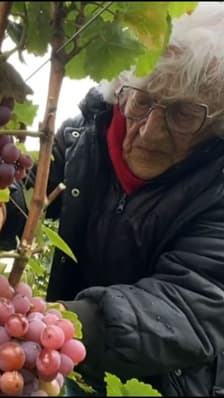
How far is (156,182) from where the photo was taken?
158cm

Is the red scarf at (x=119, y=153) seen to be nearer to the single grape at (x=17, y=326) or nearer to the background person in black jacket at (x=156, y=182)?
the background person in black jacket at (x=156, y=182)

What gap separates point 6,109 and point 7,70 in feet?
0.11

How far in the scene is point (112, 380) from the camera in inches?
26.3

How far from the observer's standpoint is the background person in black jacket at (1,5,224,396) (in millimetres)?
1491

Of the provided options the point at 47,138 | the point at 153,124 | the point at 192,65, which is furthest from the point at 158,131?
the point at 47,138

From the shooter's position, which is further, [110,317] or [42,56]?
[110,317]

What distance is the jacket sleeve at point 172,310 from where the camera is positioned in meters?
1.21

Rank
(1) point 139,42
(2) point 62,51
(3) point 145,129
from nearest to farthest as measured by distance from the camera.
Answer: (2) point 62,51 → (1) point 139,42 → (3) point 145,129

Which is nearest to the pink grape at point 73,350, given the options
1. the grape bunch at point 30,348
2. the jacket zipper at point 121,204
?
the grape bunch at point 30,348

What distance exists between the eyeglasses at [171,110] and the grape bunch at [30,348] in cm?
93

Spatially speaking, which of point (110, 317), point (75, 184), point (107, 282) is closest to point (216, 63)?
point (75, 184)

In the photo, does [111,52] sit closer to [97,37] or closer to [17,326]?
[97,37]

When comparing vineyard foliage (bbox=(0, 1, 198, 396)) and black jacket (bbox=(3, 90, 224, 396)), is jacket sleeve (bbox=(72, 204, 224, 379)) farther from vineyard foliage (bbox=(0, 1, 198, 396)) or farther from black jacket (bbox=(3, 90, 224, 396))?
vineyard foliage (bbox=(0, 1, 198, 396))

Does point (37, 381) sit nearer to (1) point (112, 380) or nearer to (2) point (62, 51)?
(1) point (112, 380)
